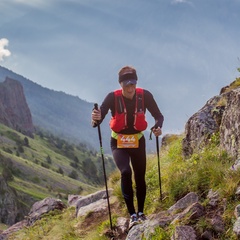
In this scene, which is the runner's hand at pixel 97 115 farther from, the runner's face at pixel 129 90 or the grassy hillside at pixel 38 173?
the grassy hillside at pixel 38 173

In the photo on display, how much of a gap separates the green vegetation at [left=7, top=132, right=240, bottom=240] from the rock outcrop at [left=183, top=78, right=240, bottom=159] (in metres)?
0.29

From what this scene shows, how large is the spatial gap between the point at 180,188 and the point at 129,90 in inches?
101

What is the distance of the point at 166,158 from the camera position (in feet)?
44.9

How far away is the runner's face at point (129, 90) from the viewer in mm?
9188

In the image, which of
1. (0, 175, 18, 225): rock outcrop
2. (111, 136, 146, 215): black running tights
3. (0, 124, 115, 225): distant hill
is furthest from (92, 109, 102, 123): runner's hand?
(0, 175, 18, 225): rock outcrop

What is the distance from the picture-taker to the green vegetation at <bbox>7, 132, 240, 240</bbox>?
7320 millimetres

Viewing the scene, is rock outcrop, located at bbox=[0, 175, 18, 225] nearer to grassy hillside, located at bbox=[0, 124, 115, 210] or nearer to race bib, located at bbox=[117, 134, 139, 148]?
grassy hillside, located at bbox=[0, 124, 115, 210]

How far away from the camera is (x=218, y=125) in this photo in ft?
39.8

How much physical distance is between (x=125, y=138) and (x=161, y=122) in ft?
3.43

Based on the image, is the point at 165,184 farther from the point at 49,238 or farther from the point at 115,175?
the point at 115,175

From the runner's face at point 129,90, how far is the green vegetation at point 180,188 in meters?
2.27

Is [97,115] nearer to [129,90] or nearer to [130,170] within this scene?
[129,90]

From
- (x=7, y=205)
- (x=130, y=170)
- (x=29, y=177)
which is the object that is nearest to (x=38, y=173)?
(x=29, y=177)

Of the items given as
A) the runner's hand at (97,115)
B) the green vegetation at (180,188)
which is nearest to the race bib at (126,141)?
the runner's hand at (97,115)
